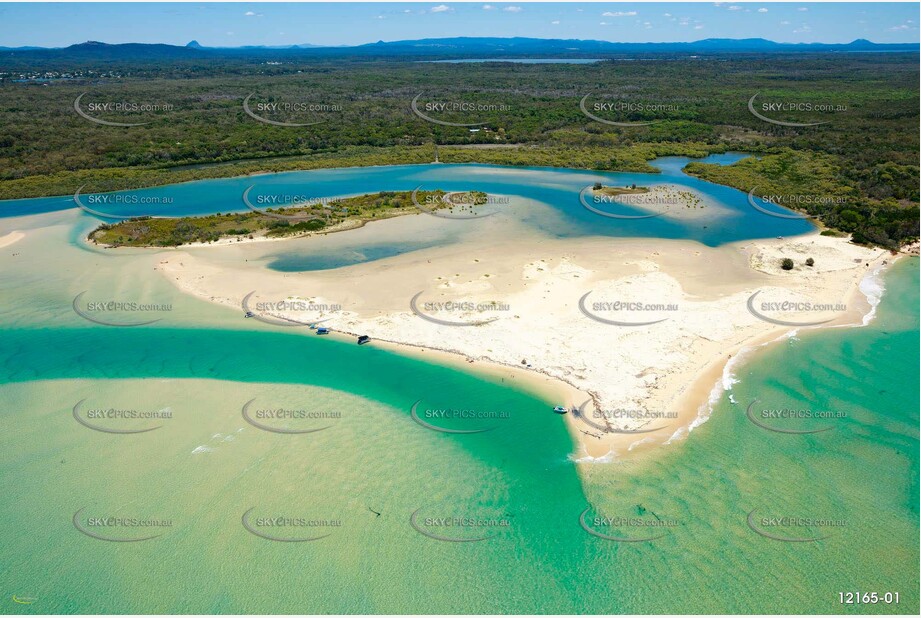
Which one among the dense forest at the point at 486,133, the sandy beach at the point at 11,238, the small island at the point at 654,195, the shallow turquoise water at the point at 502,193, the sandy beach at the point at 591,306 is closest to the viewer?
the sandy beach at the point at 591,306

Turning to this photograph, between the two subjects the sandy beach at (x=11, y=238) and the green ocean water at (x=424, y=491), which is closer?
the green ocean water at (x=424, y=491)

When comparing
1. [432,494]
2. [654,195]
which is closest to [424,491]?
[432,494]

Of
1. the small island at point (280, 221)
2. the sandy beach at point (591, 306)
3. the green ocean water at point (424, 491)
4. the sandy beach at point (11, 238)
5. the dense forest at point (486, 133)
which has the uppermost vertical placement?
the dense forest at point (486, 133)

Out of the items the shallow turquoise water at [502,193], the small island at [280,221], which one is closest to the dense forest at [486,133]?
the shallow turquoise water at [502,193]

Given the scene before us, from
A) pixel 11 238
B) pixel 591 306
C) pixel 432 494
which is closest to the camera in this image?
pixel 432 494

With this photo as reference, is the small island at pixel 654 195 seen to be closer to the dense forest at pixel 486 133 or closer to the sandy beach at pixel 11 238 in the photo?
the dense forest at pixel 486 133

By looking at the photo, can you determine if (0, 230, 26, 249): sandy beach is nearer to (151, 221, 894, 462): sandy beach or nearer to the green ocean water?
(151, 221, 894, 462): sandy beach

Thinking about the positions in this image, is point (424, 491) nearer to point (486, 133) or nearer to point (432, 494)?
point (432, 494)
